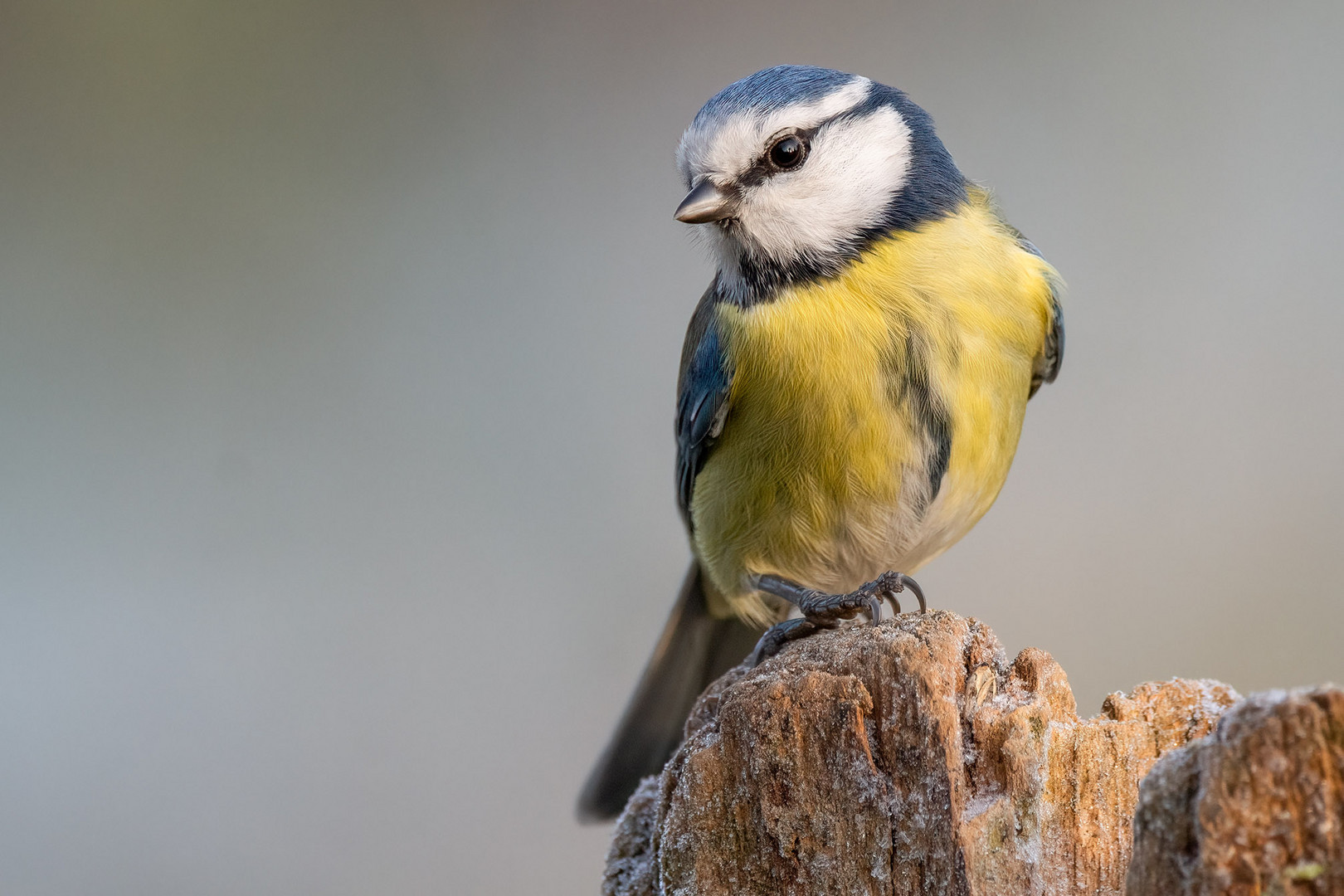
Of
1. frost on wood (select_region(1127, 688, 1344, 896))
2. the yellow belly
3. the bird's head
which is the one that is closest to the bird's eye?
the bird's head

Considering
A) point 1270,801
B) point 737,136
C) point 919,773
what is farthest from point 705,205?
point 1270,801

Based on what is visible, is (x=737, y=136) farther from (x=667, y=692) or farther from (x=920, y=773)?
(x=667, y=692)

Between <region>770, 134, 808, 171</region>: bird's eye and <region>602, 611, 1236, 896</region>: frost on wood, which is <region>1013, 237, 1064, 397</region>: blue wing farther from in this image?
<region>602, 611, 1236, 896</region>: frost on wood

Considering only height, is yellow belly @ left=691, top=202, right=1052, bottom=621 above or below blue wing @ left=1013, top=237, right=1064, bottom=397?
below

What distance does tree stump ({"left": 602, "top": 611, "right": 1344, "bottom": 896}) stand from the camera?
2.48ft

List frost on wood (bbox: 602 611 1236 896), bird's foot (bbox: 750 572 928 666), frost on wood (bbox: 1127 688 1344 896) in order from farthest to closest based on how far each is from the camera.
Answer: bird's foot (bbox: 750 572 928 666) → frost on wood (bbox: 602 611 1236 896) → frost on wood (bbox: 1127 688 1344 896)

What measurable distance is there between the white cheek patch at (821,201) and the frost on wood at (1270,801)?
27.5 inches

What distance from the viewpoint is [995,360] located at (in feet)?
3.75

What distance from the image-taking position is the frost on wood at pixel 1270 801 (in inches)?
20.1

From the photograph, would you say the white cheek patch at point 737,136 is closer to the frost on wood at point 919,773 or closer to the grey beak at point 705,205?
the grey beak at point 705,205

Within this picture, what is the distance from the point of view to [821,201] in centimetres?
111

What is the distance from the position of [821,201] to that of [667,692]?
77cm

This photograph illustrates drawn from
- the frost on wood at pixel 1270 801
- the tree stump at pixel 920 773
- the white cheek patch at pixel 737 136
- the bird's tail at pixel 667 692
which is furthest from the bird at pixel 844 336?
the frost on wood at pixel 1270 801

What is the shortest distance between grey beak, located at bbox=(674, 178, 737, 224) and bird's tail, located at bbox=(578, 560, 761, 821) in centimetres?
59
